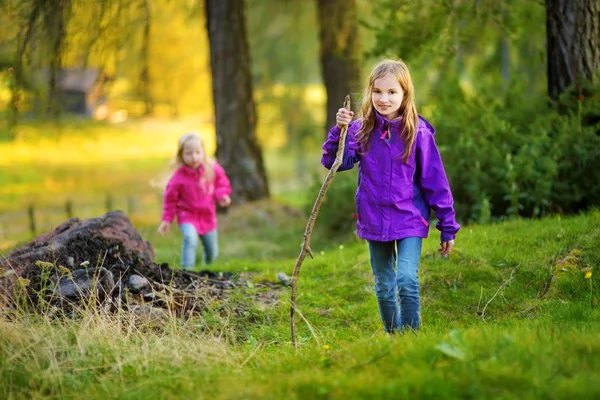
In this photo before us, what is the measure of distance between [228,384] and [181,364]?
17.5 inches

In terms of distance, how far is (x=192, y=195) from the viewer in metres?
8.10

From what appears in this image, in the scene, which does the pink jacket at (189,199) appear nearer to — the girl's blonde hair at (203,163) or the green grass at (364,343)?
the girl's blonde hair at (203,163)

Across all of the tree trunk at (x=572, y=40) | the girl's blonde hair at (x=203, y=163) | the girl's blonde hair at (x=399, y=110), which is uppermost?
the tree trunk at (x=572, y=40)

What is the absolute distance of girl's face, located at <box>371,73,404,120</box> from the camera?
452 cm

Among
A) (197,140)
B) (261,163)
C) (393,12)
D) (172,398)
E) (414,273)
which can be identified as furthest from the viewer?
(261,163)

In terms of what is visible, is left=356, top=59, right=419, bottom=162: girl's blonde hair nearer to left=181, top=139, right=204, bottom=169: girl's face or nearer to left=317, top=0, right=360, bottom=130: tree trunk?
left=181, top=139, right=204, bottom=169: girl's face

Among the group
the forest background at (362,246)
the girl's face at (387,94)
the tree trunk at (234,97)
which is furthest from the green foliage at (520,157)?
the tree trunk at (234,97)

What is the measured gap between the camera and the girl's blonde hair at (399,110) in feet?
14.9

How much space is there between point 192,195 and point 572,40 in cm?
463

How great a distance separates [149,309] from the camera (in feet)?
16.8

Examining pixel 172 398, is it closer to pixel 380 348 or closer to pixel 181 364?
pixel 181 364

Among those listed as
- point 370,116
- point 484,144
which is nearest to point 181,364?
point 370,116

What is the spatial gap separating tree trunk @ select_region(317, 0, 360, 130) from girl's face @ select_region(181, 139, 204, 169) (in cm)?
516

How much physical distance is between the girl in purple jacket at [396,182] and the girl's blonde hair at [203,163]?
369cm
